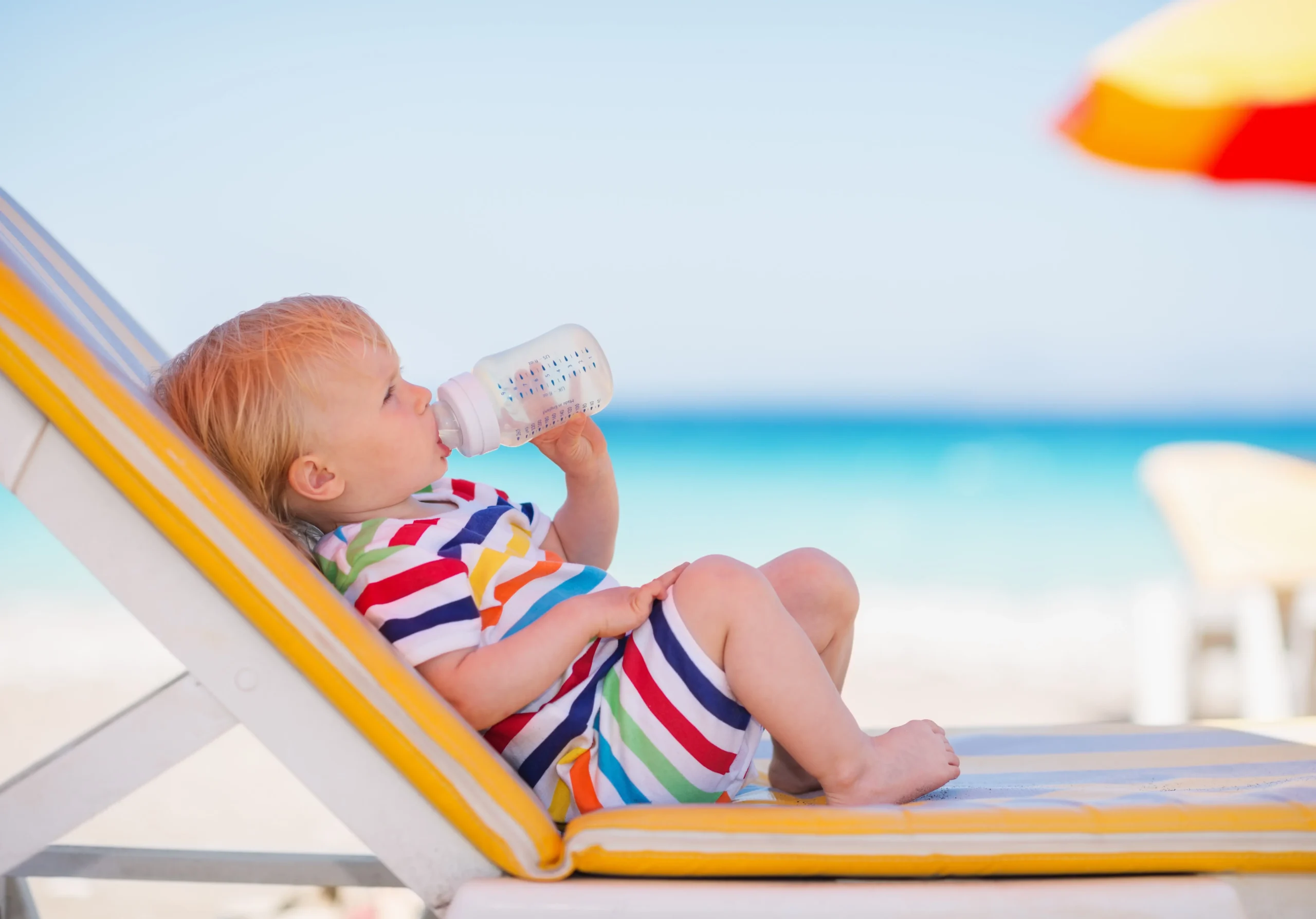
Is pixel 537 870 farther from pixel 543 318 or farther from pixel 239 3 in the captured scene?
pixel 239 3

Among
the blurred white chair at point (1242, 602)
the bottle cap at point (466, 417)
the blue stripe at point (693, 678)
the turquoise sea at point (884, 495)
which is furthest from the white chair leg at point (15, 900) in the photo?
the turquoise sea at point (884, 495)

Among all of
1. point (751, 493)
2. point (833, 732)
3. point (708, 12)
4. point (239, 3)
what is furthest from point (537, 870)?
point (708, 12)

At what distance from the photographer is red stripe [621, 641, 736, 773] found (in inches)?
41.6

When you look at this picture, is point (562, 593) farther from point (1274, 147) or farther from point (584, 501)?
point (1274, 147)

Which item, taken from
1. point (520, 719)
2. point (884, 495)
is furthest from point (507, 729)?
point (884, 495)

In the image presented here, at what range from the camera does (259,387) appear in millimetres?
1122

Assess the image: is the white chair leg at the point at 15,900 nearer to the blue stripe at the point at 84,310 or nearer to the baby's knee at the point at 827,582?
the blue stripe at the point at 84,310

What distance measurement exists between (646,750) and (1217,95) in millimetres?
3850

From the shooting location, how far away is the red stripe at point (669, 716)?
106cm

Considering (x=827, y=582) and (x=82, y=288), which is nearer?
(x=827, y=582)

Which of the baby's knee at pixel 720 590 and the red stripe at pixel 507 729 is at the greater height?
the baby's knee at pixel 720 590

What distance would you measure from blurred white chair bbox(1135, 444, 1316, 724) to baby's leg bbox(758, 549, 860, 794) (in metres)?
1.64

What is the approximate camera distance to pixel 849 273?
54.1 ft

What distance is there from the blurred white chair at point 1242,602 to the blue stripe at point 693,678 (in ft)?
6.02
